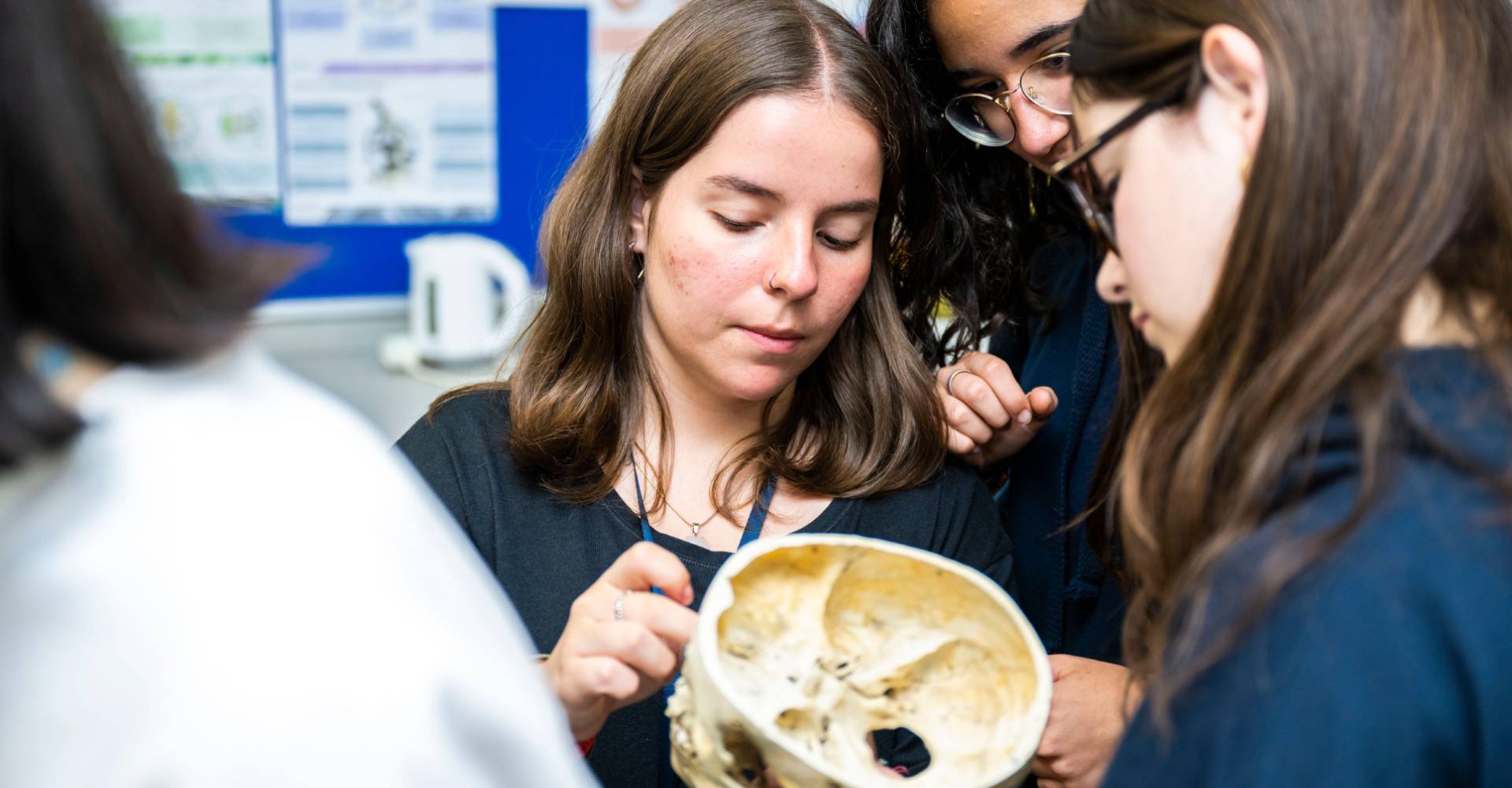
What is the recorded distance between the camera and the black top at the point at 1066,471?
1.55 meters

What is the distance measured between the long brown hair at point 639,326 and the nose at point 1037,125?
0.53 feet

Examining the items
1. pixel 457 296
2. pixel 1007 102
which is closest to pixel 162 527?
pixel 1007 102

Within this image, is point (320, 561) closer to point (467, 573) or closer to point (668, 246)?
point (467, 573)

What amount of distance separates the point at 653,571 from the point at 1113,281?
47cm

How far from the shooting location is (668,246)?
1.44 meters

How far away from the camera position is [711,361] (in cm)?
146

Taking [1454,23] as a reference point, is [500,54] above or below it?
below

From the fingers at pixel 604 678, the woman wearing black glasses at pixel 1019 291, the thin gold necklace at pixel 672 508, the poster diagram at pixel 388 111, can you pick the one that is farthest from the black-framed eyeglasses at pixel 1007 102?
the poster diagram at pixel 388 111

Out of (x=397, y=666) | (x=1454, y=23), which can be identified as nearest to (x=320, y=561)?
(x=397, y=666)

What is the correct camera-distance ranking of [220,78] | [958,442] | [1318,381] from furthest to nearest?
1. [220,78]
2. [958,442]
3. [1318,381]

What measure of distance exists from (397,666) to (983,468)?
121 centimetres

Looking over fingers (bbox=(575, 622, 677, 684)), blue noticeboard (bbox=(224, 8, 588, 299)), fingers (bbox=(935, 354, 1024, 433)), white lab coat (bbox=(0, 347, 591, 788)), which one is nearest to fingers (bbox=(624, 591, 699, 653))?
fingers (bbox=(575, 622, 677, 684))

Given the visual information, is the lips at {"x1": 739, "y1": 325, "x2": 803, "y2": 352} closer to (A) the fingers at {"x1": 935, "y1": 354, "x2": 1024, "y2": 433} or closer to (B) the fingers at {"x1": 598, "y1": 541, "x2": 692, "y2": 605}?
(A) the fingers at {"x1": 935, "y1": 354, "x2": 1024, "y2": 433}

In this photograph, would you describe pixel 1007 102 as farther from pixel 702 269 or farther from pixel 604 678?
pixel 604 678
